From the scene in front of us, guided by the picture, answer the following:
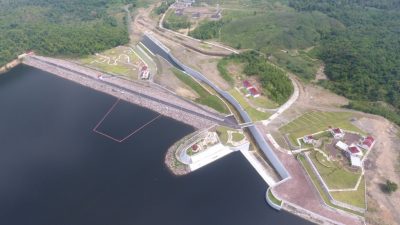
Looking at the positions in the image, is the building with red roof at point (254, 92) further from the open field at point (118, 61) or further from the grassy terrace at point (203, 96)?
the open field at point (118, 61)

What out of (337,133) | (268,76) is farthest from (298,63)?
(337,133)

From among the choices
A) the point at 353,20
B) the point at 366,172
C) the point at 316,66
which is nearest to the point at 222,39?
the point at 316,66

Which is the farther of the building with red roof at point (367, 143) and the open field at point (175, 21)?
the open field at point (175, 21)

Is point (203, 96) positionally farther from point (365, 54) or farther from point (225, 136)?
point (365, 54)

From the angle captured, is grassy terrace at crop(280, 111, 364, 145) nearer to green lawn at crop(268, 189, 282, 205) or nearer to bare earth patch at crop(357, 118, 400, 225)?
bare earth patch at crop(357, 118, 400, 225)

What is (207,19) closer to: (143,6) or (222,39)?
(222,39)

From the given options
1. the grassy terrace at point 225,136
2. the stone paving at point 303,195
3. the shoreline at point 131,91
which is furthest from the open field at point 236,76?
the stone paving at point 303,195
